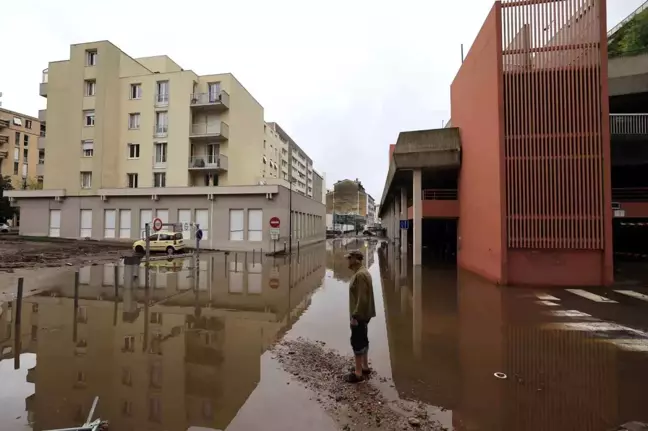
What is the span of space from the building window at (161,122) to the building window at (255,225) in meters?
11.9

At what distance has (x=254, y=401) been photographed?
171 inches

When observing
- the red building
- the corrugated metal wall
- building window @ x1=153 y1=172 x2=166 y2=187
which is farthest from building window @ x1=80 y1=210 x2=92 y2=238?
the corrugated metal wall

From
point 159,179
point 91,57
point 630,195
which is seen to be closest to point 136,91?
point 91,57

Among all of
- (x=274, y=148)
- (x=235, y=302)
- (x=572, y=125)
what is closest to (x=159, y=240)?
(x=235, y=302)

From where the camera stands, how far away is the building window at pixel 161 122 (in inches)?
1232

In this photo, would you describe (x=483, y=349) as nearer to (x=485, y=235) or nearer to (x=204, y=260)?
(x=485, y=235)

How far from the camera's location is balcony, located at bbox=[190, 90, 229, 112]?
101ft

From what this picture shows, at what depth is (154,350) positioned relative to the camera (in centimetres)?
612

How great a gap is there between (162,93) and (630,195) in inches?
1368

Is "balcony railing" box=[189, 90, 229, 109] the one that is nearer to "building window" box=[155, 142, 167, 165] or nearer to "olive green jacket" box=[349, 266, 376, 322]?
"building window" box=[155, 142, 167, 165]

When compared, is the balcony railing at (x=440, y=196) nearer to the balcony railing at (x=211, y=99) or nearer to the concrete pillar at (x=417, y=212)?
the concrete pillar at (x=417, y=212)

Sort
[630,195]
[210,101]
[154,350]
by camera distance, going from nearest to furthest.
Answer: [154,350]
[630,195]
[210,101]

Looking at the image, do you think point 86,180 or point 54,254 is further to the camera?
point 86,180

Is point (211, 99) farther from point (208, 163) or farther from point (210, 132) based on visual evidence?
point (208, 163)
